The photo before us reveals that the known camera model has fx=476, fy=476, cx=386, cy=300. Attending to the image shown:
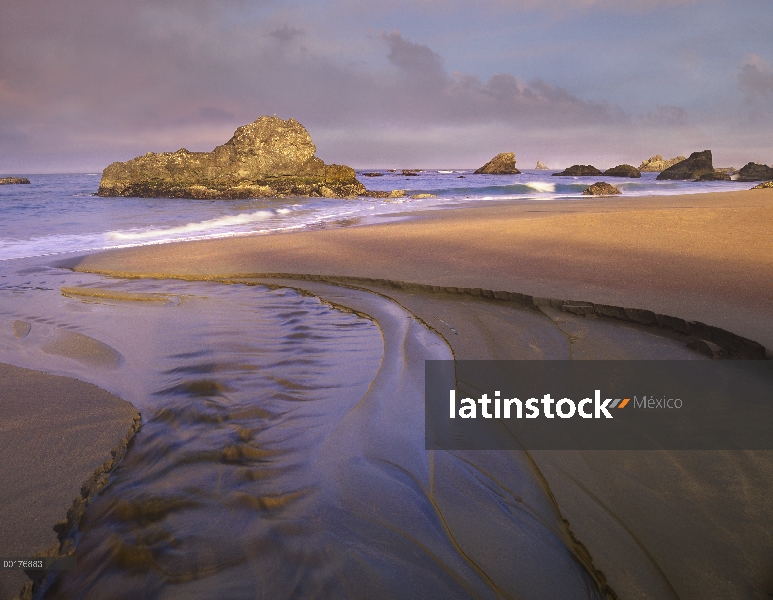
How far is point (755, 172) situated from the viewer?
149 feet

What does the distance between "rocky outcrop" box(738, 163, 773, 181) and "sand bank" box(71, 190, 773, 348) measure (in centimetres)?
4579

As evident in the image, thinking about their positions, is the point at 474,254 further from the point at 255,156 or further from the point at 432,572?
the point at 255,156

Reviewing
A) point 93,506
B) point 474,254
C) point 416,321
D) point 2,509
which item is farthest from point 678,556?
point 474,254

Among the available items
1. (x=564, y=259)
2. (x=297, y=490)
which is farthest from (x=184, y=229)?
(x=297, y=490)

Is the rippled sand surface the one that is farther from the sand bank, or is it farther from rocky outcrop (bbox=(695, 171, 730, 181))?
rocky outcrop (bbox=(695, 171, 730, 181))

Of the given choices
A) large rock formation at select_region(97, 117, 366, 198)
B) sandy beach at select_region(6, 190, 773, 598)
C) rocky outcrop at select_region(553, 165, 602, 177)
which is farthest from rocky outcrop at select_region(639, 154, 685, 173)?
sandy beach at select_region(6, 190, 773, 598)

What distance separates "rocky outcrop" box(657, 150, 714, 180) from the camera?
47688 mm

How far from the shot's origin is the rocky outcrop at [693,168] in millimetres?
47688

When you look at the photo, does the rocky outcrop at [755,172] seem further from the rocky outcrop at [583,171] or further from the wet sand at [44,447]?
the wet sand at [44,447]

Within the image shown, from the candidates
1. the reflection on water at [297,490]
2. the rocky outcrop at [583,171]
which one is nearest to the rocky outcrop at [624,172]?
the rocky outcrop at [583,171]

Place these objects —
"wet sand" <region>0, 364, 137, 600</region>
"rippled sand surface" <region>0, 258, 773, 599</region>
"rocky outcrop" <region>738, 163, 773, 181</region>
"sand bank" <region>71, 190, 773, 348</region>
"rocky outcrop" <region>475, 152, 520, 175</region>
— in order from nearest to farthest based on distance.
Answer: "rippled sand surface" <region>0, 258, 773, 599</region> → "wet sand" <region>0, 364, 137, 600</region> → "sand bank" <region>71, 190, 773, 348</region> → "rocky outcrop" <region>738, 163, 773, 181</region> → "rocky outcrop" <region>475, 152, 520, 175</region>

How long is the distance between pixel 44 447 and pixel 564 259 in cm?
475

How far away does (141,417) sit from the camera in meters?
2.26

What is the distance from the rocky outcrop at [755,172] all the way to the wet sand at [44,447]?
5465cm
